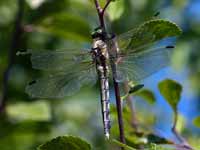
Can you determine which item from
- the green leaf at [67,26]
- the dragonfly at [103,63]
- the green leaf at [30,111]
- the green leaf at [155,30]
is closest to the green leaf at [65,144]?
the dragonfly at [103,63]

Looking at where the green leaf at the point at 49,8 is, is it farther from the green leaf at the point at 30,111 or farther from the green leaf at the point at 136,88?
the green leaf at the point at 136,88

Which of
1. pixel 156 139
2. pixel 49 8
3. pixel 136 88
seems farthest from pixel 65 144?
pixel 49 8

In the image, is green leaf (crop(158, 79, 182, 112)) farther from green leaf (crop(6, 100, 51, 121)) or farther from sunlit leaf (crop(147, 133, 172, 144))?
green leaf (crop(6, 100, 51, 121))

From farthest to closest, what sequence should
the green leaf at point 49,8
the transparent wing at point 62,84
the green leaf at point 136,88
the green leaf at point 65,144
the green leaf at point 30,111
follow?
the green leaf at point 49,8 < the green leaf at point 30,111 < the transparent wing at point 62,84 < the green leaf at point 136,88 < the green leaf at point 65,144

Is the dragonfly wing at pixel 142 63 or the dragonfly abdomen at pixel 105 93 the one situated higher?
the dragonfly wing at pixel 142 63

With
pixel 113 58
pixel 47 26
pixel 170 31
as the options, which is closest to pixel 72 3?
pixel 47 26

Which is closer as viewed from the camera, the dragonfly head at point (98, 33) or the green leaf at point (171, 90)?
the dragonfly head at point (98, 33)
